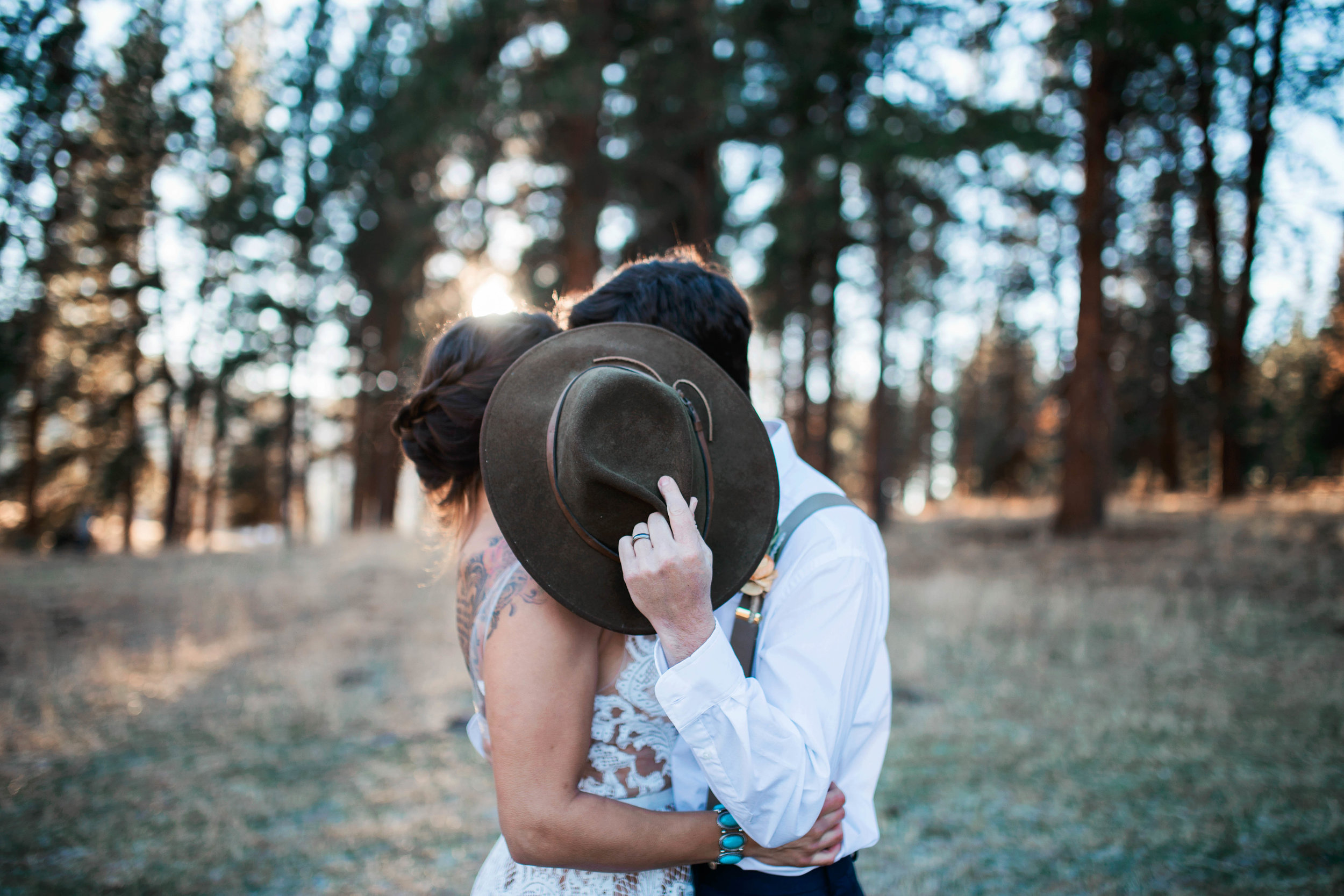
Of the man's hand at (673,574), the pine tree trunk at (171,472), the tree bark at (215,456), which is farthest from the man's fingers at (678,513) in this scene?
the pine tree trunk at (171,472)

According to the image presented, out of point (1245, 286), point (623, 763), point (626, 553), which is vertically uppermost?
point (1245, 286)

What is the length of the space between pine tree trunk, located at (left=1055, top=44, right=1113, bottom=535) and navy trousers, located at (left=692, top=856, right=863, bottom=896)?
40.3 ft

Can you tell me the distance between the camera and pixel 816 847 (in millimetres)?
1429

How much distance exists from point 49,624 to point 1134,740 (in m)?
11.9

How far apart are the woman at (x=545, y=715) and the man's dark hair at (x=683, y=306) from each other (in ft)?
0.84

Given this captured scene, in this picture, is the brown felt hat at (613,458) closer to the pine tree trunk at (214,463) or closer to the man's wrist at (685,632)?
the man's wrist at (685,632)

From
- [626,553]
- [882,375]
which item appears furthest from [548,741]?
[882,375]

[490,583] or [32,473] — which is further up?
[490,583]

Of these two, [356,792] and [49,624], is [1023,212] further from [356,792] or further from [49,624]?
[49,624]

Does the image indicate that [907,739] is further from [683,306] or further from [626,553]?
[626,553]

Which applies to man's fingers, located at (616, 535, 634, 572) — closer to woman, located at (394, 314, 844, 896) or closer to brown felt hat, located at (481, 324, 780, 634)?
brown felt hat, located at (481, 324, 780, 634)

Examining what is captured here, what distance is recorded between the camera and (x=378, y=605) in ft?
34.5

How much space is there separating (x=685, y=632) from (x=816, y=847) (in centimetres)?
57

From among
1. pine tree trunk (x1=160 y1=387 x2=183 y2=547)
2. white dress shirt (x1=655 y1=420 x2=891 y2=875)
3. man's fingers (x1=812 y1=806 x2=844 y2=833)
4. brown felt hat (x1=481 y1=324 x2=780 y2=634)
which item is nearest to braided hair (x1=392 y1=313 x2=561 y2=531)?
brown felt hat (x1=481 y1=324 x2=780 y2=634)
